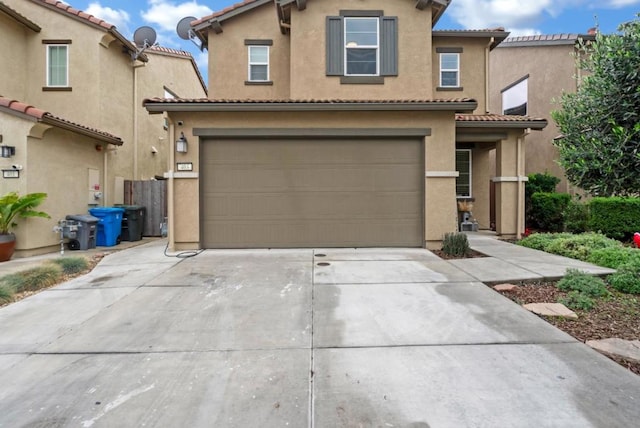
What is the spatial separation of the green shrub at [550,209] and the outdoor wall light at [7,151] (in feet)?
46.7

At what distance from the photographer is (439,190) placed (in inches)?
317

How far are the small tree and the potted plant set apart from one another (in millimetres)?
9715

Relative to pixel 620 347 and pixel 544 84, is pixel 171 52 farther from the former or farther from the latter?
pixel 620 347

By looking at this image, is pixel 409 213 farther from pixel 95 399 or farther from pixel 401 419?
pixel 95 399

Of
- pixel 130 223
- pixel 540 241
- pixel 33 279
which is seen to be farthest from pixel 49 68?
pixel 540 241

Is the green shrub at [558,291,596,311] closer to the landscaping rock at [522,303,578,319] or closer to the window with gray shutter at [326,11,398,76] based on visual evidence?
the landscaping rock at [522,303,578,319]

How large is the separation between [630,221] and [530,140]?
671cm

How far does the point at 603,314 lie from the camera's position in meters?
4.07

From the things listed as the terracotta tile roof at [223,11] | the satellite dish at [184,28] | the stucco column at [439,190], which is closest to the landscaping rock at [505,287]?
the stucco column at [439,190]

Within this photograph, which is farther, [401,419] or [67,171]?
[67,171]

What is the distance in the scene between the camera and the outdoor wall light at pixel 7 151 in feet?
24.7

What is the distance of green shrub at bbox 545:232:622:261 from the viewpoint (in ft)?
22.4

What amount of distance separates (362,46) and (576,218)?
26.7 feet

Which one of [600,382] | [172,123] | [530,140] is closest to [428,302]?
[600,382]
